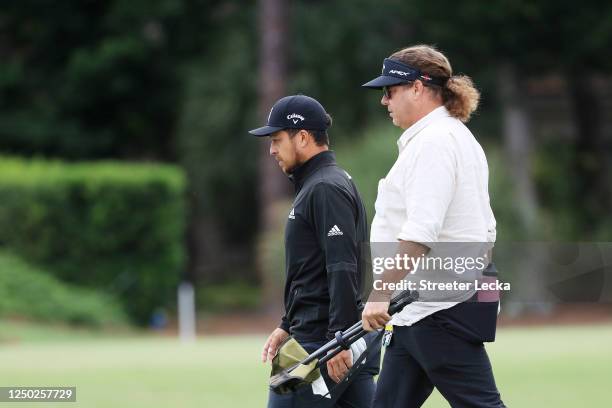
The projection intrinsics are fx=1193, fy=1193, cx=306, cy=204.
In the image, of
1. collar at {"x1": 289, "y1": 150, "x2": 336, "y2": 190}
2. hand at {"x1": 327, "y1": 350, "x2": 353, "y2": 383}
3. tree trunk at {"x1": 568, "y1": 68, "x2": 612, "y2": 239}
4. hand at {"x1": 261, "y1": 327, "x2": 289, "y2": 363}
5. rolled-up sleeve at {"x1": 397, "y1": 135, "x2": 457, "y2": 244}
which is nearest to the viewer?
rolled-up sleeve at {"x1": 397, "y1": 135, "x2": 457, "y2": 244}

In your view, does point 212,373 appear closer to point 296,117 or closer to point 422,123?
point 296,117

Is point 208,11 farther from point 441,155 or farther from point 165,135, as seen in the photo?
point 441,155

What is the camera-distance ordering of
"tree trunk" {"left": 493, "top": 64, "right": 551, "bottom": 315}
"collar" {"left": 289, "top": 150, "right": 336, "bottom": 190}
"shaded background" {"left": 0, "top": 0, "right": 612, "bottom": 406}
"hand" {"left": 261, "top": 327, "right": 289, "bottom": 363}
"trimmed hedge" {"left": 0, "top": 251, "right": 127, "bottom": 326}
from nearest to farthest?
"collar" {"left": 289, "top": 150, "right": 336, "bottom": 190} → "hand" {"left": 261, "top": 327, "right": 289, "bottom": 363} → "trimmed hedge" {"left": 0, "top": 251, "right": 127, "bottom": 326} → "shaded background" {"left": 0, "top": 0, "right": 612, "bottom": 406} → "tree trunk" {"left": 493, "top": 64, "right": 551, "bottom": 315}

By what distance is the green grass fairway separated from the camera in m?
10.9

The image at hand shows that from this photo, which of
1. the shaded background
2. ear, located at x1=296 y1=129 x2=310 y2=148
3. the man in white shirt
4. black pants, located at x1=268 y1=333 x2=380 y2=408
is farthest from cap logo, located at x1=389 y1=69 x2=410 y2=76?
the shaded background

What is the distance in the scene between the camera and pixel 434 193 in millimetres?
5332

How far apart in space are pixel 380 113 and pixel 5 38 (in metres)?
11.3

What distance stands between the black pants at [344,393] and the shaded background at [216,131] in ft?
57.0

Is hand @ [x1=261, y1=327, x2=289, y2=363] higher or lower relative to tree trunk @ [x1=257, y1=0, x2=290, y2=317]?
lower

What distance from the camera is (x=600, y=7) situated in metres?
26.6

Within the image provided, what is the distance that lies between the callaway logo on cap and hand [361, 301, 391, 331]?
46.4 inches

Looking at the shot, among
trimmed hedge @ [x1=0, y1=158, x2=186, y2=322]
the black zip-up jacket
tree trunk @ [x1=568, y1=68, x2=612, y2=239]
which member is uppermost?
tree trunk @ [x1=568, y1=68, x2=612, y2=239]

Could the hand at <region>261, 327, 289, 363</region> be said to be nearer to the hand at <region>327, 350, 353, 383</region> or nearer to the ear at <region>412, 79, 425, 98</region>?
the hand at <region>327, 350, 353, 383</region>

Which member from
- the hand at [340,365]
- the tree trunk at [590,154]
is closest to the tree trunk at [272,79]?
the tree trunk at [590,154]
